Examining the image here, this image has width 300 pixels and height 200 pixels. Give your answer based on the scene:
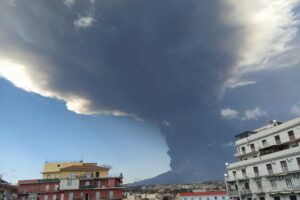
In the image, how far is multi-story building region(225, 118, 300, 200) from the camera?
43188 mm

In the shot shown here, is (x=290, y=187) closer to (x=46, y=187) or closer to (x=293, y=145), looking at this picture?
(x=293, y=145)

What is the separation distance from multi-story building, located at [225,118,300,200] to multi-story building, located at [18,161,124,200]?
29.4 meters

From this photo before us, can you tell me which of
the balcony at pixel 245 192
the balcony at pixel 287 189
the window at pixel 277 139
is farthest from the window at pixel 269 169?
the balcony at pixel 245 192

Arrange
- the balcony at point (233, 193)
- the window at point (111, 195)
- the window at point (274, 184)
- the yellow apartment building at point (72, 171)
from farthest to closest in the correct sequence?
1. the yellow apartment building at point (72, 171)
2. the window at point (111, 195)
3. the balcony at point (233, 193)
4. the window at point (274, 184)

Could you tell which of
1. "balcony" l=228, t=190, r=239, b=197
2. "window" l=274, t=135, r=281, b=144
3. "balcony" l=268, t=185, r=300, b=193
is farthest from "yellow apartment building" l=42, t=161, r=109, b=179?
"window" l=274, t=135, r=281, b=144

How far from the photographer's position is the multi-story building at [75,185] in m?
64.7

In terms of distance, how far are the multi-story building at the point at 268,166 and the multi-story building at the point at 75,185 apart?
29417 mm

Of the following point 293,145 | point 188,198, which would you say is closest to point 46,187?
point 188,198

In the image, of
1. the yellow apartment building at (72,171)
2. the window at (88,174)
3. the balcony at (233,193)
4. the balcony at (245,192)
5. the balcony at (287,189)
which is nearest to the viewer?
the balcony at (287,189)

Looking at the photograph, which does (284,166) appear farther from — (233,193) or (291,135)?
(233,193)

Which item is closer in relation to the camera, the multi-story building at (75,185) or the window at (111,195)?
the window at (111,195)

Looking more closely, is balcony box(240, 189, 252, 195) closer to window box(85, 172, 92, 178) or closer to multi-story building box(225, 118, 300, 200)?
multi-story building box(225, 118, 300, 200)

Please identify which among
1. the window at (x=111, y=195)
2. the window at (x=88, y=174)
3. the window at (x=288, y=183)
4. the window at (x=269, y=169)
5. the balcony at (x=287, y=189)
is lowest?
the balcony at (x=287, y=189)

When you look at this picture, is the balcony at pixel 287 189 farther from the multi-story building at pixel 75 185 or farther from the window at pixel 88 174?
the window at pixel 88 174
